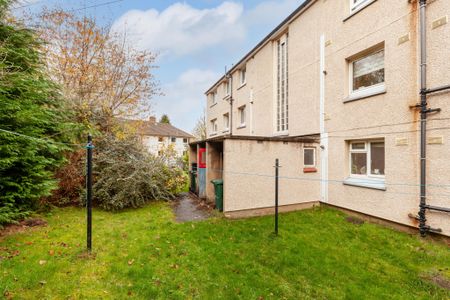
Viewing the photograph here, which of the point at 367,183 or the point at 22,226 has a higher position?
the point at 367,183

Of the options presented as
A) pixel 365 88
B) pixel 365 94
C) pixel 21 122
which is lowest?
pixel 21 122

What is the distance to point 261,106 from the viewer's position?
12.0 m

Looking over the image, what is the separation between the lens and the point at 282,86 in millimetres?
10508

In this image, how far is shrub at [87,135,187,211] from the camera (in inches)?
309

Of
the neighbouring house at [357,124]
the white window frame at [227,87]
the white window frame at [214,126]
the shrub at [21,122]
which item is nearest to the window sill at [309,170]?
the neighbouring house at [357,124]

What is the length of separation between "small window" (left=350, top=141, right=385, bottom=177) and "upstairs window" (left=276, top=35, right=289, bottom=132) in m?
3.56

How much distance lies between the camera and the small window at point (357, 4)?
654 centimetres

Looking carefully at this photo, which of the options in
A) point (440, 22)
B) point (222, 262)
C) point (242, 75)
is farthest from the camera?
point (242, 75)

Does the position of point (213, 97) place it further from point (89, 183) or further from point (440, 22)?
point (89, 183)

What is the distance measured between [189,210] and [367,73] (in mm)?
7635

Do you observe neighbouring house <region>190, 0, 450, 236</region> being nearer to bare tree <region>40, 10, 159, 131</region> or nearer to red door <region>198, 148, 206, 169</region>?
red door <region>198, 148, 206, 169</region>

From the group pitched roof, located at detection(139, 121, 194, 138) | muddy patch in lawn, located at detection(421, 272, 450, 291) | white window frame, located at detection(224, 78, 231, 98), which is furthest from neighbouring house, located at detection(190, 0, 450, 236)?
pitched roof, located at detection(139, 121, 194, 138)

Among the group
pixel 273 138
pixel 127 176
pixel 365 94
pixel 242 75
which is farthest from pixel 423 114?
pixel 242 75

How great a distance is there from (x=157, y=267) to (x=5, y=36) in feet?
24.5
